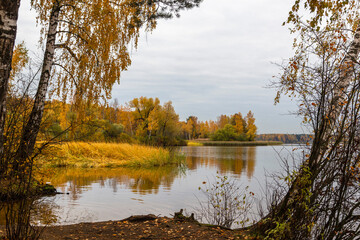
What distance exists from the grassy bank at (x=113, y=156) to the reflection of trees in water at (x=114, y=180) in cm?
207

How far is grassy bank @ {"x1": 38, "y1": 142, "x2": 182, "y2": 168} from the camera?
16625 mm

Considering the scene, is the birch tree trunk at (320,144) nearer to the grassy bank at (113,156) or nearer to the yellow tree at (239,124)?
the grassy bank at (113,156)

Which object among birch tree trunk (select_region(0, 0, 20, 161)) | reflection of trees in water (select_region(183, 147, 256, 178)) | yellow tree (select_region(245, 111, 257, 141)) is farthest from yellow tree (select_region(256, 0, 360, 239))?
yellow tree (select_region(245, 111, 257, 141))

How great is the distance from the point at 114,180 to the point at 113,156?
6.48 meters

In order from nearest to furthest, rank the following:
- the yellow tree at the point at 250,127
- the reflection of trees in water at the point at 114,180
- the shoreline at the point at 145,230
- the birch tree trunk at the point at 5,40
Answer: the birch tree trunk at the point at 5,40 < the shoreline at the point at 145,230 < the reflection of trees in water at the point at 114,180 < the yellow tree at the point at 250,127

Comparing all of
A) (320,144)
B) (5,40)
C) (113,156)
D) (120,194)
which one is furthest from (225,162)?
(5,40)

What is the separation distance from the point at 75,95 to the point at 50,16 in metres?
1.93

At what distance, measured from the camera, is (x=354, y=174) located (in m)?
3.20

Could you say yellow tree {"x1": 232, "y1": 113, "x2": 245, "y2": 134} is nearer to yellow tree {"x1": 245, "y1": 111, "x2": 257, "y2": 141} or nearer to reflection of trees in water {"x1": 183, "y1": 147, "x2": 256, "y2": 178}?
yellow tree {"x1": 245, "y1": 111, "x2": 257, "y2": 141}

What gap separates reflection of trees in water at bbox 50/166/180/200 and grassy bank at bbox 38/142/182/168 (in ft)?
6.80

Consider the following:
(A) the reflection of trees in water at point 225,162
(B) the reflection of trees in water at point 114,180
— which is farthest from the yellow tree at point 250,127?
(B) the reflection of trees in water at point 114,180

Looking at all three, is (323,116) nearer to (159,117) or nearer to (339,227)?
(339,227)

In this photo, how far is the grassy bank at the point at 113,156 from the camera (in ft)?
54.5

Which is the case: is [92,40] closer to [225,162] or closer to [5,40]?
[5,40]
